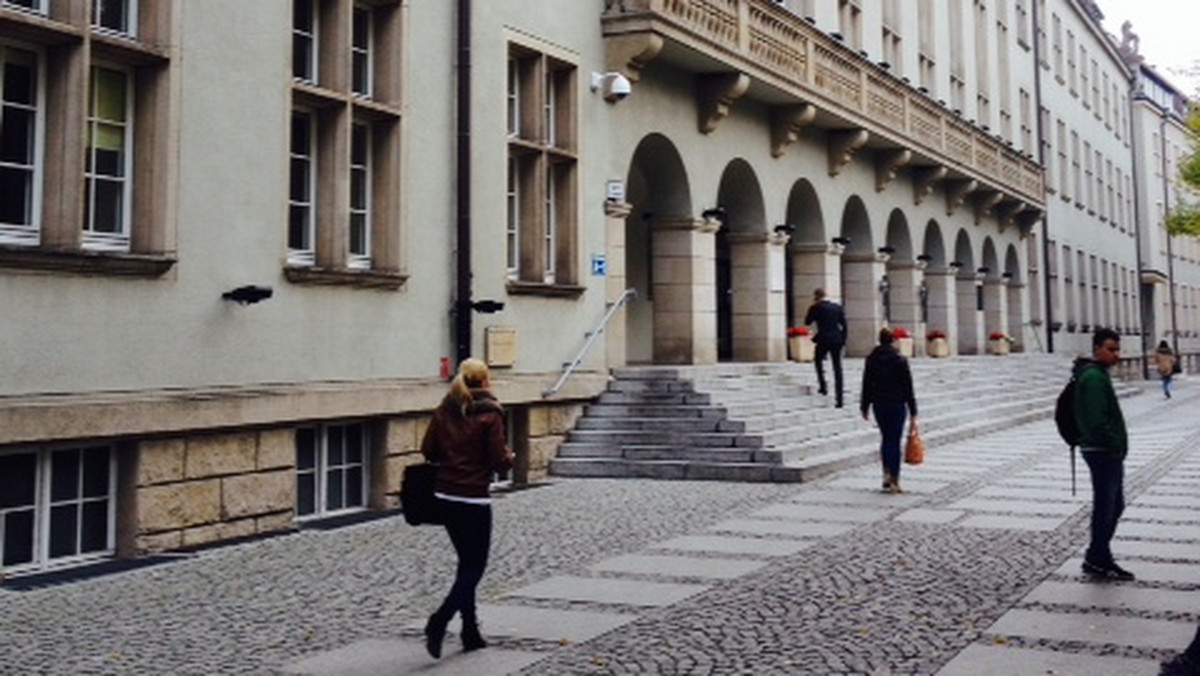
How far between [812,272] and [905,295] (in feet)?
19.8

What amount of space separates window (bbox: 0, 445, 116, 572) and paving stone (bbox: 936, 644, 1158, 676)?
→ 692 centimetres

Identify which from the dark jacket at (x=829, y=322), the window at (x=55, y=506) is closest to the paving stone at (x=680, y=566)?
the window at (x=55, y=506)

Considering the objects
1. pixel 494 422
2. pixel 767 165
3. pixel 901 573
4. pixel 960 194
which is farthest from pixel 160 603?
pixel 960 194

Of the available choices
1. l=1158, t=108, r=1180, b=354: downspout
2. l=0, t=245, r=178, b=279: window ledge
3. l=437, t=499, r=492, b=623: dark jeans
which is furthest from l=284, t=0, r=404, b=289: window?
l=1158, t=108, r=1180, b=354: downspout

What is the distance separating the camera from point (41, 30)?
919cm

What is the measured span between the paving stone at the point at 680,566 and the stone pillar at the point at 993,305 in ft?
98.4

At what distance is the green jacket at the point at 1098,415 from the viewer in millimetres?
8633

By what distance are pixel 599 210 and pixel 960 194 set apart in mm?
18159

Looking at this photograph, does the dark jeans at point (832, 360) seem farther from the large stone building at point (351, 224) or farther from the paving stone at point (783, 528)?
the paving stone at point (783, 528)

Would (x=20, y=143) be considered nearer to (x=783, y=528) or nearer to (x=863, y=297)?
(x=783, y=528)

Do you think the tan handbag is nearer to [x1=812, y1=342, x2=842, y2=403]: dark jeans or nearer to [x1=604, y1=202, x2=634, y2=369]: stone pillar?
[x1=812, y1=342, x2=842, y2=403]: dark jeans

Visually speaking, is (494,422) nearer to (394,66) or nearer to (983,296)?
(394,66)

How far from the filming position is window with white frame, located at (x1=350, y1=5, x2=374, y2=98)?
1302 centimetres

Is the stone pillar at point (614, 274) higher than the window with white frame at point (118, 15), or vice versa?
the window with white frame at point (118, 15)
